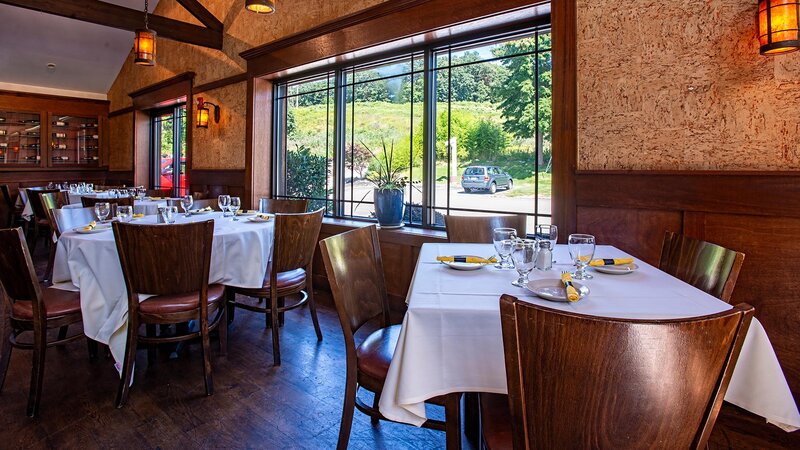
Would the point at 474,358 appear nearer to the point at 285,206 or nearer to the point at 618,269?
the point at 618,269

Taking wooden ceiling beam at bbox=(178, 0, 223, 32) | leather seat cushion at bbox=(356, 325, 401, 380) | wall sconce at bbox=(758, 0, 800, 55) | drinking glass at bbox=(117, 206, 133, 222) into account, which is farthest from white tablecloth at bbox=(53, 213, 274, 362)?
wooden ceiling beam at bbox=(178, 0, 223, 32)

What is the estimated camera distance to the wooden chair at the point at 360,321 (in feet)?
4.42

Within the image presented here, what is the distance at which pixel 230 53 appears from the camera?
17.4ft

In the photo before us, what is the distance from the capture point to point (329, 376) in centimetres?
238

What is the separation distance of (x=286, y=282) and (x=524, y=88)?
214cm

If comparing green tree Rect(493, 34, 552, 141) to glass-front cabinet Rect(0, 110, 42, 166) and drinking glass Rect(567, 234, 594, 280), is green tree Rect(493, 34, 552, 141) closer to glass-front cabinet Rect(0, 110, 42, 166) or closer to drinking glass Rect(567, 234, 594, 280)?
drinking glass Rect(567, 234, 594, 280)

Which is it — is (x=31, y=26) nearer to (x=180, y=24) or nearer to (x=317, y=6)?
(x=180, y=24)

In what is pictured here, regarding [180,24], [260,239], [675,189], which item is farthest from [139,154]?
[675,189]

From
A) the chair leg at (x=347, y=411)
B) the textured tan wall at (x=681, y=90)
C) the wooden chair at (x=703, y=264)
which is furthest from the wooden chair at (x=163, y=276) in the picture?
the textured tan wall at (x=681, y=90)

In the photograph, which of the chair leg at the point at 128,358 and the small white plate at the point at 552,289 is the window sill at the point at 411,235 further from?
the small white plate at the point at 552,289

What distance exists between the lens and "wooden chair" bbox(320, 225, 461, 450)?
1.35 metres

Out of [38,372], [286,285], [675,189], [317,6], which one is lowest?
[38,372]

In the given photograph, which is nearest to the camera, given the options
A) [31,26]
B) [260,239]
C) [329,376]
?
[329,376]

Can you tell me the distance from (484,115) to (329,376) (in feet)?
7.20
